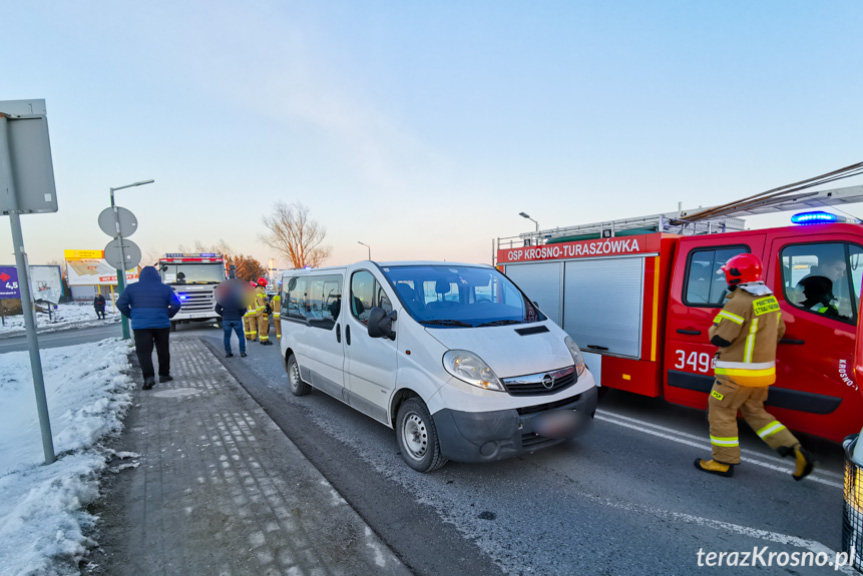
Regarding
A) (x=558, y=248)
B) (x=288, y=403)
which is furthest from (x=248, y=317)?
(x=558, y=248)

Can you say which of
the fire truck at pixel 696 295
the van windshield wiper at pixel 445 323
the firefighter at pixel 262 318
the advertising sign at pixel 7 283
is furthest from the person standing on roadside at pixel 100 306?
the van windshield wiper at pixel 445 323

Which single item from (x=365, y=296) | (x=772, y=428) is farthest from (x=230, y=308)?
(x=772, y=428)

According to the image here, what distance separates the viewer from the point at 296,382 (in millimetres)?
6266

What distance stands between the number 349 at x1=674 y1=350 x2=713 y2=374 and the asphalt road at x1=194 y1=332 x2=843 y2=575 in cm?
77

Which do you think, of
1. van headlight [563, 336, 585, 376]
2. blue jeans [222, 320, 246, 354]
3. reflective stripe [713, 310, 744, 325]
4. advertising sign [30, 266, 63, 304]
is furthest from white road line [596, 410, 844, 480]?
advertising sign [30, 266, 63, 304]

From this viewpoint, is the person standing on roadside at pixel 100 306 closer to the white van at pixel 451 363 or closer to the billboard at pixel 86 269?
the billboard at pixel 86 269

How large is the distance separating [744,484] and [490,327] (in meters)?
2.50

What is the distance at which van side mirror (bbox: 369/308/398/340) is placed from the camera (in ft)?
12.5

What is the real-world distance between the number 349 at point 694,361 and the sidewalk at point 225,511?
12.2 feet

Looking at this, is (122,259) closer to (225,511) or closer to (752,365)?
(225,511)

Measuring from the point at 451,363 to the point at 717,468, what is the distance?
2.57 m

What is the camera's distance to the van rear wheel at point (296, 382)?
20.4 feet

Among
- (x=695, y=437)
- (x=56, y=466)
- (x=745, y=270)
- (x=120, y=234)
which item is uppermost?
(x=120, y=234)

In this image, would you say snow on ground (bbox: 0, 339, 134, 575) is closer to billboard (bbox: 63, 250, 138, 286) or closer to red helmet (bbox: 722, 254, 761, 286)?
red helmet (bbox: 722, 254, 761, 286)
